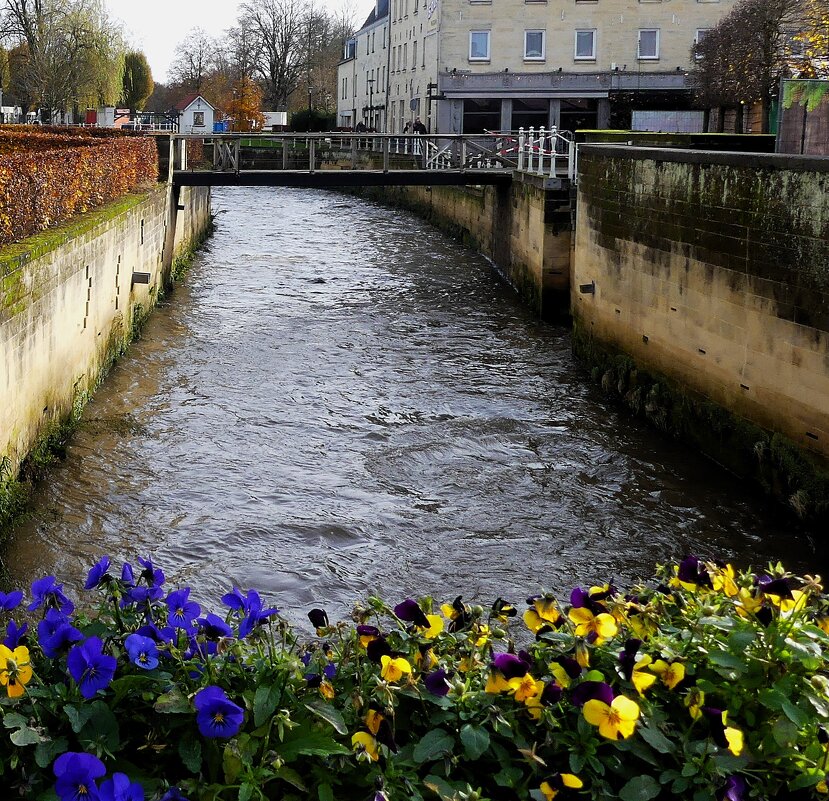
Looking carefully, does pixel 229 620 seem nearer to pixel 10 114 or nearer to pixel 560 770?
pixel 560 770

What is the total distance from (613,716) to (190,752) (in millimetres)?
1098

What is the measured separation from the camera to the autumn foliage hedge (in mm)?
11602

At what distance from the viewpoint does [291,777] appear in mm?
3113

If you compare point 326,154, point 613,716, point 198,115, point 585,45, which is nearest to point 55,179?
point 613,716

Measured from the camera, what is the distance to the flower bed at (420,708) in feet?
10.4

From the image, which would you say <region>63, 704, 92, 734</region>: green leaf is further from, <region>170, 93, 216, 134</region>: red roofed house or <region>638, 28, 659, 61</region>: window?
<region>170, 93, 216, 134</region>: red roofed house

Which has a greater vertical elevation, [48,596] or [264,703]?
[48,596]

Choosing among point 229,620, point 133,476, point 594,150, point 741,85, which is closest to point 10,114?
point 741,85

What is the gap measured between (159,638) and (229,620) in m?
0.32

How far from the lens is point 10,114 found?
65.4 meters

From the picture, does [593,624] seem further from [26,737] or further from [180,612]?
[26,737]

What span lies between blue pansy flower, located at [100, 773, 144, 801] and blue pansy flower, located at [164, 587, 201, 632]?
62 cm

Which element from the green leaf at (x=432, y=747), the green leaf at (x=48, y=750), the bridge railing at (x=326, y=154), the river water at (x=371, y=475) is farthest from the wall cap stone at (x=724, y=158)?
the bridge railing at (x=326, y=154)

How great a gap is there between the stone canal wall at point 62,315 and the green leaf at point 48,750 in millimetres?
6809
